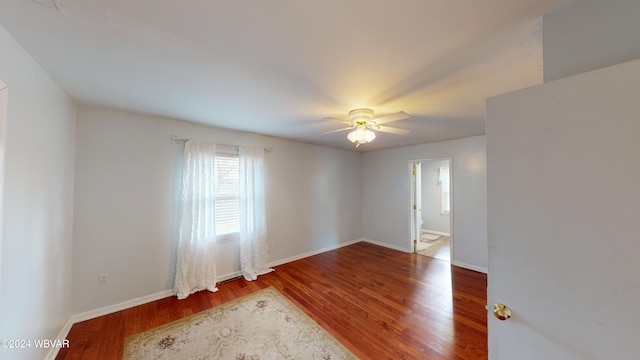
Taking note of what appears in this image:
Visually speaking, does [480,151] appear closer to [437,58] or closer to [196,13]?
[437,58]

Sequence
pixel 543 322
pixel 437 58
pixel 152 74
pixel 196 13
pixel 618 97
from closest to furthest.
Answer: pixel 618 97 < pixel 543 322 < pixel 196 13 < pixel 437 58 < pixel 152 74

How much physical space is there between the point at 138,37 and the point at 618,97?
2.20 meters

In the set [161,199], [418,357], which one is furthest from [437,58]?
[161,199]

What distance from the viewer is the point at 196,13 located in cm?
108

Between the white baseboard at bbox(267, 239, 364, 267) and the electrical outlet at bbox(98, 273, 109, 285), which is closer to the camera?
the electrical outlet at bbox(98, 273, 109, 285)

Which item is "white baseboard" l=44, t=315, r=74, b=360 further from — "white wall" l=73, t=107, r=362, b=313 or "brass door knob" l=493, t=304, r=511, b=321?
"brass door knob" l=493, t=304, r=511, b=321

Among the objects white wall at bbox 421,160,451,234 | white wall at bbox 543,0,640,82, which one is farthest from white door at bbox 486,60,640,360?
white wall at bbox 421,160,451,234

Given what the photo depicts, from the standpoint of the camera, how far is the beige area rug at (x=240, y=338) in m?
1.93

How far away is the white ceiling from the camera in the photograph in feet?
3.49

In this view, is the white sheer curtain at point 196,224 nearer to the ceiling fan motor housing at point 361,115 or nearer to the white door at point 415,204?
the ceiling fan motor housing at point 361,115

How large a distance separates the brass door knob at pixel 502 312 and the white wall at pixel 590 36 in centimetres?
110

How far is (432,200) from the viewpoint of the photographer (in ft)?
21.6

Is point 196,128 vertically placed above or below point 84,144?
above

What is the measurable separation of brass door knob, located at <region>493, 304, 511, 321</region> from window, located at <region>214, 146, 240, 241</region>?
130 inches
